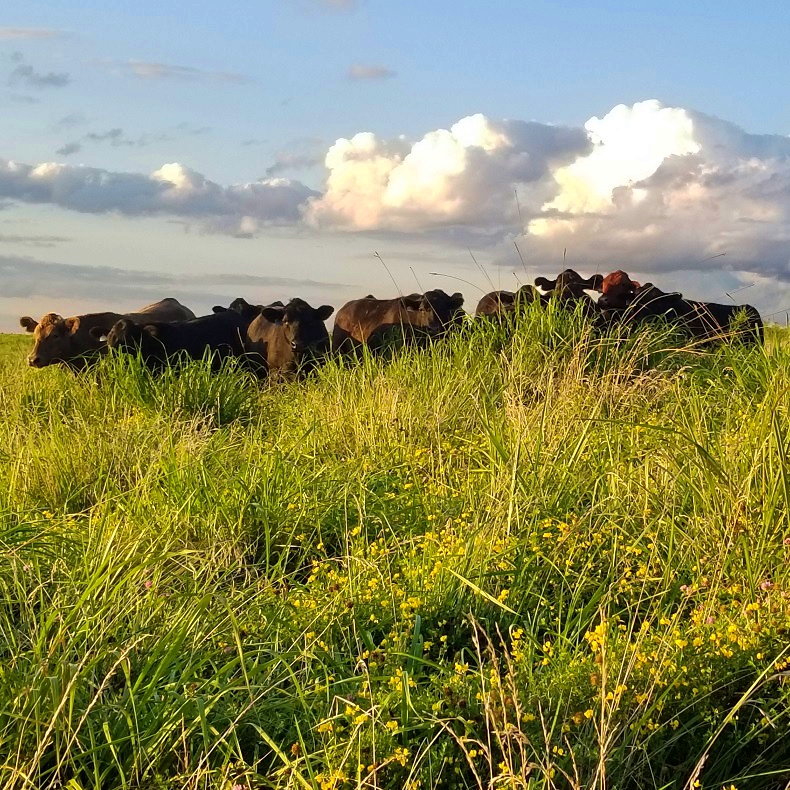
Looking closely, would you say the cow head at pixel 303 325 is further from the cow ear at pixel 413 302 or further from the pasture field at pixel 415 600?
the pasture field at pixel 415 600

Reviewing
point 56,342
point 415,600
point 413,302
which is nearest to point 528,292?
point 413,302

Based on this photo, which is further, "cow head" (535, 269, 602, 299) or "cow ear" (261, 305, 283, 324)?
"cow ear" (261, 305, 283, 324)

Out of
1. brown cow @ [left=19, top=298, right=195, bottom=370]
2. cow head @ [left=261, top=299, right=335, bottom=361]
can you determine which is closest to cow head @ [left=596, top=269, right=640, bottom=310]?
cow head @ [left=261, top=299, right=335, bottom=361]

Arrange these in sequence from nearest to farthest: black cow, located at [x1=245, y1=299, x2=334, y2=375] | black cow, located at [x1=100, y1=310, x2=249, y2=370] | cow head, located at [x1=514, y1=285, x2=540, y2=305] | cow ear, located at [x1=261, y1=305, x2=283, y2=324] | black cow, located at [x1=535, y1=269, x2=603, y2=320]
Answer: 1. cow head, located at [x1=514, y1=285, x2=540, y2=305]
2. black cow, located at [x1=535, y1=269, x2=603, y2=320]
3. black cow, located at [x1=100, y1=310, x2=249, y2=370]
4. black cow, located at [x1=245, y1=299, x2=334, y2=375]
5. cow ear, located at [x1=261, y1=305, x2=283, y2=324]

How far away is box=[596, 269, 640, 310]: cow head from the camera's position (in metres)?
13.1

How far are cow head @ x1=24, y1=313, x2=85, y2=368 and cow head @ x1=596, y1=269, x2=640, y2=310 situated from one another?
7359mm

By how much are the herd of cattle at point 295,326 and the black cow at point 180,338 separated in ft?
0.04

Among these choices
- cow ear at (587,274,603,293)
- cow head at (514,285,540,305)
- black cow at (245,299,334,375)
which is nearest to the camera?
cow head at (514,285,540,305)

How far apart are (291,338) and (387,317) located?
205cm

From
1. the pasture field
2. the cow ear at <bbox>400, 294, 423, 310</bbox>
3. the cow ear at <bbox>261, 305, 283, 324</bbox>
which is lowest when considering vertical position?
the pasture field

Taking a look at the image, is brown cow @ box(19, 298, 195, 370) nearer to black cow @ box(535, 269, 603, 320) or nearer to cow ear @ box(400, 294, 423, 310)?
cow ear @ box(400, 294, 423, 310)

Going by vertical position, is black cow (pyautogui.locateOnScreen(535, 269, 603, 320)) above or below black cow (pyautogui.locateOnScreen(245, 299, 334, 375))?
above

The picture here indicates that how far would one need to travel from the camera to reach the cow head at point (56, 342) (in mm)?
14547

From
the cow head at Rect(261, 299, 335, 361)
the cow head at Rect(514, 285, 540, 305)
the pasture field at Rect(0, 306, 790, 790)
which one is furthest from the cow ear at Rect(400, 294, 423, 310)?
the pasture field at Rect(0, 306, 790, 790)
